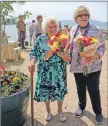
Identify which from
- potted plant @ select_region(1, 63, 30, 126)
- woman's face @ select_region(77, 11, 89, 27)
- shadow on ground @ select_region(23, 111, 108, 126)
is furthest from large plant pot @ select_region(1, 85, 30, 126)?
woman's face @ select_region(77, 11, 89, 27)

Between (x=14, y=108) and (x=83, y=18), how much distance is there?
4.99 ft

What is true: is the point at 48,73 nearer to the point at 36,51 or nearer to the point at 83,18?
the point at 36,51

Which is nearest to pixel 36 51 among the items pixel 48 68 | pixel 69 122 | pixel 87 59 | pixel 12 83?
pixel 48 68

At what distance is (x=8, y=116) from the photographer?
4.21 m

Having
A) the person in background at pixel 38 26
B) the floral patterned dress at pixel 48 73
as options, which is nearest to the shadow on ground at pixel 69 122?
the floral patterned dress at pixel 48 73

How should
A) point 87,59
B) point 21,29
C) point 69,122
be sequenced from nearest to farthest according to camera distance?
1. point 87,59
2. point 69,122
3. point 21,29

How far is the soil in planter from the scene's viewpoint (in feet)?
14.2

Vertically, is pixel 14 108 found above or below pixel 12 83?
below

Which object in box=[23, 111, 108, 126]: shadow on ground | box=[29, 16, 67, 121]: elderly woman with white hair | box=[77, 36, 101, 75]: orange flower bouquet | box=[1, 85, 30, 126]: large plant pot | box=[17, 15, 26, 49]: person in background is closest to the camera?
box=[1, 85, 30, 126]: large plant pot

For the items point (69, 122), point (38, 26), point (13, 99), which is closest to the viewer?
point (13, 99)

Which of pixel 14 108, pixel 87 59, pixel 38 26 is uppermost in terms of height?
pixel 38 26

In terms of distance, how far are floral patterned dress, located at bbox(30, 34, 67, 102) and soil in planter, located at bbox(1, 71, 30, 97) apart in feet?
0.83

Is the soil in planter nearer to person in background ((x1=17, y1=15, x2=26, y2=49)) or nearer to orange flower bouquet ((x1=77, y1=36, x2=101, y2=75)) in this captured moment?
orange flower bouquet ((x1=77, y1=36, x2=101, y2=75))

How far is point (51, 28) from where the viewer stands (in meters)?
4.35
